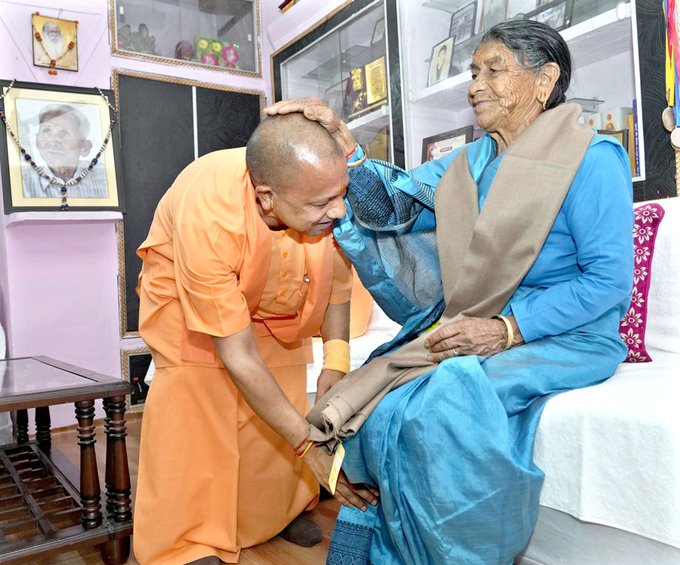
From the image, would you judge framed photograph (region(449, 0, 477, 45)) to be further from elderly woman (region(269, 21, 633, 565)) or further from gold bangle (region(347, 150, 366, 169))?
gold bangle (region(347, 150, 366, 169))

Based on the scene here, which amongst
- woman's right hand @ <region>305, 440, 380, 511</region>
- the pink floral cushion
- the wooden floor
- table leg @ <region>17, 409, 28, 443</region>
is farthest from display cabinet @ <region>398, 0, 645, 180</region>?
table leg @ <region>17, 409, 28, 443</region>

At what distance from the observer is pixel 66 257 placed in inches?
147

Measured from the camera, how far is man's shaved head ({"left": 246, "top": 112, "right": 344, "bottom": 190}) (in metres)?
1.34

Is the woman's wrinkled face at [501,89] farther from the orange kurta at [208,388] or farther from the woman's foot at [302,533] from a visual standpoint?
the woman's foot at [302,533]

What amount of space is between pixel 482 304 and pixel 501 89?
1.71ft

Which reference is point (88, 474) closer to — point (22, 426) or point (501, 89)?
point (22, 426)

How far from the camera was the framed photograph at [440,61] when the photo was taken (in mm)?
2984

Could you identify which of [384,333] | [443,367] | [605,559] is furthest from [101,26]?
[605,559]

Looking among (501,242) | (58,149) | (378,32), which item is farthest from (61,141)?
(501,242)

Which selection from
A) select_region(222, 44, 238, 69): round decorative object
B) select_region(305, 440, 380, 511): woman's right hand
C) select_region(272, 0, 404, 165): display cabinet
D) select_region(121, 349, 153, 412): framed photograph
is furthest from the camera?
select_region(222, 44, 238, 69): round decorative object

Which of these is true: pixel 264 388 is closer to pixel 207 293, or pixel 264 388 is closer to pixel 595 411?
pixel 207 293

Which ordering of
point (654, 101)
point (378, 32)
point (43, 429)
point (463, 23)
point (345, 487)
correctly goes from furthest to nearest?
point (378, 32) < point (463, 23) < point (43, 429) < point (654, 101) < point (345, 487)

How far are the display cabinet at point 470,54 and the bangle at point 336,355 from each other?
3.67 ft

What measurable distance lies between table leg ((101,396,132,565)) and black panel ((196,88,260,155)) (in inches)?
108
